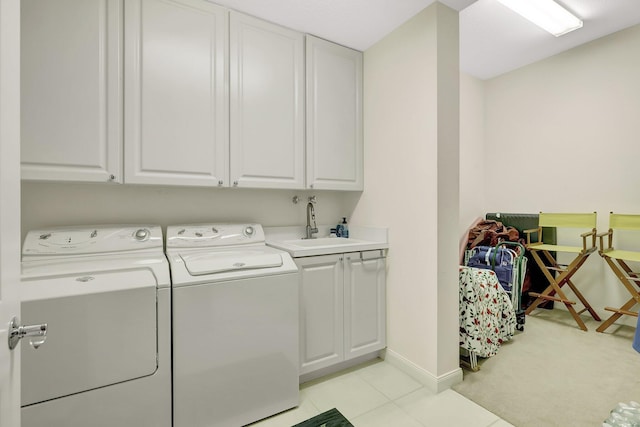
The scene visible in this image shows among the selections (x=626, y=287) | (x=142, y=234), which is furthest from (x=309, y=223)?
(x=626, y=287)

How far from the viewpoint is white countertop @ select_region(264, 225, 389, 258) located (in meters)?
2.08

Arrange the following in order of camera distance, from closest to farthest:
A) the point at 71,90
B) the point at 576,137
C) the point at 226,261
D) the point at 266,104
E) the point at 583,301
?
the point at 71,90 < the point at 226,261 < the point at 266,104 < the point at 583,301 < the point at 576,137

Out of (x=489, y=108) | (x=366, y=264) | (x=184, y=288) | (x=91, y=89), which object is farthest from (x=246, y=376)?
(x=489, y=108)

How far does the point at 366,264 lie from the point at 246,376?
3.55 ft

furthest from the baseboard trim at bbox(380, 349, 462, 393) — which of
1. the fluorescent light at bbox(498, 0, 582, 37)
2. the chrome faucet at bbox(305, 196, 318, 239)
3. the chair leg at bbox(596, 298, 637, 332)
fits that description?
the fluorescent light at bbox(498, 0, 582, 37)

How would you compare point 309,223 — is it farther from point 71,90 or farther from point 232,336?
point 71,90

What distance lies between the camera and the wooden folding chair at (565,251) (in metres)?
2.85

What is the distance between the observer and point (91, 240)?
1.71 m

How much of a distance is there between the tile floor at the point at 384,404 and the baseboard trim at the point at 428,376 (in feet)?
0.11

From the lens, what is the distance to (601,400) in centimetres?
183

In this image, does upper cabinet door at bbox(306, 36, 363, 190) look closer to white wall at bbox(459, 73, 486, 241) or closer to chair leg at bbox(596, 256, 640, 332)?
white wall at bbox(459, 73, 486, 241)

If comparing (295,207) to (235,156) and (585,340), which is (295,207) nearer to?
(235,156)

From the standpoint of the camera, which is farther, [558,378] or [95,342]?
[558,378]

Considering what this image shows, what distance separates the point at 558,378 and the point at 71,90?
3.42 metres
